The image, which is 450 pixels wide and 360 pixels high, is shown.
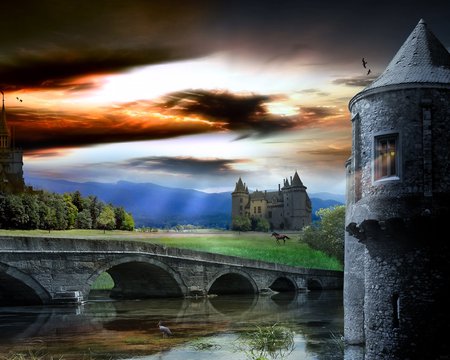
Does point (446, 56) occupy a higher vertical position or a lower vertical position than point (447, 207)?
higher

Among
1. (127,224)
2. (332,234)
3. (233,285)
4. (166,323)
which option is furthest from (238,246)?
(166,323)

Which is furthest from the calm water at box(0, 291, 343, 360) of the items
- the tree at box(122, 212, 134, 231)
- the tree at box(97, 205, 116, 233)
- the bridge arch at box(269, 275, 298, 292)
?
the tree at box(122, 212, 134, 231)

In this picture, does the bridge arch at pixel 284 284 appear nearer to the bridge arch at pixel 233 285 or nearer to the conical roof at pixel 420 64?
the bridge arch at pixel 233 285

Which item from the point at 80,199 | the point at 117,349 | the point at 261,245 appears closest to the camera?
the point at 117,349

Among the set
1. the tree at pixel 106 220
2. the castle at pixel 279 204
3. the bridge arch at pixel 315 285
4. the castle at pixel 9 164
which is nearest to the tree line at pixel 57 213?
the tree at pixel 106 220

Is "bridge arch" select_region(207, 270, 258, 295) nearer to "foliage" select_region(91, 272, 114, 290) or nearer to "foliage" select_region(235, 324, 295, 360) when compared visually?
"foliage" select_region(91, 272, 114, 290)


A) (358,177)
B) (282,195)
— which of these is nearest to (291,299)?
(358,177)

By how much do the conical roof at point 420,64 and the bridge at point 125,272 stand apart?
22.8 metres

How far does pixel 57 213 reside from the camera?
5938 cm

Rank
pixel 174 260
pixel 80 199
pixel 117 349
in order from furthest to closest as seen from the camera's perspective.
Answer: pixel 80 199 < pixel 174 260 < pixel 117 349

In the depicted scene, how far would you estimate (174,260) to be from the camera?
39281 mm

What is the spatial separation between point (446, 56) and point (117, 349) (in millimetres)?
13979

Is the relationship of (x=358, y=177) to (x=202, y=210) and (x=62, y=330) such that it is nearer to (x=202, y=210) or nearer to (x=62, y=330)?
(x=62, y=330)

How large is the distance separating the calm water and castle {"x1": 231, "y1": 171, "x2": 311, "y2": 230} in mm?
59137
